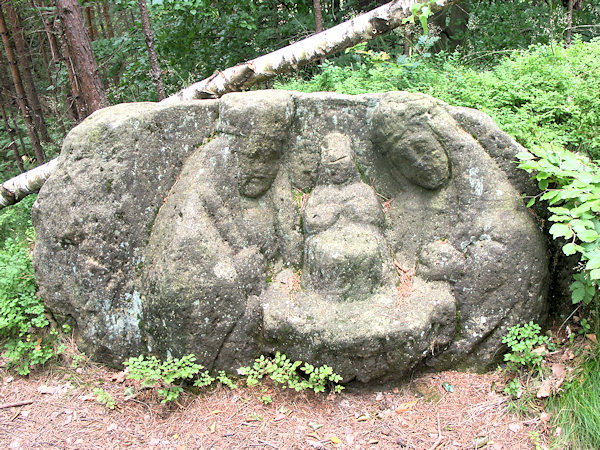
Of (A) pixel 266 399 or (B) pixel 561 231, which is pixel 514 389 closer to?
(B) pixel 561 231

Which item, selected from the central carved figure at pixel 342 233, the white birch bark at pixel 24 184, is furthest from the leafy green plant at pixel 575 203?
the white birch bark at pixel 24 184

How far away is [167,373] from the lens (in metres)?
3.71

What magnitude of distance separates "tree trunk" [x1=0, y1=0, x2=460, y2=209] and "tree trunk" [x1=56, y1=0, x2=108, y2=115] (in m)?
1.09

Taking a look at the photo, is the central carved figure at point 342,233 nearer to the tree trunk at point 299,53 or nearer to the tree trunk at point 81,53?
the tree trunk at point 299,53

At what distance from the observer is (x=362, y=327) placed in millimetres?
3551

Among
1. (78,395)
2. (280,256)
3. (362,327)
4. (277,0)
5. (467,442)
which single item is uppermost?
(277,0)

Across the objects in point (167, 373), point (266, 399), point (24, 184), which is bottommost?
point (266, 399)

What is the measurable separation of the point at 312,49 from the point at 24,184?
4.13 meters

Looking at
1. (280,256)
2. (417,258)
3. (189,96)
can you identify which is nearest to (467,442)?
(417,258)

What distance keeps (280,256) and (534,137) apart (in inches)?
103

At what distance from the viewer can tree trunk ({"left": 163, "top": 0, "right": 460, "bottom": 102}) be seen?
18.9ft

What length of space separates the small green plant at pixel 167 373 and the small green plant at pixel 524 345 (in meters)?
2.42

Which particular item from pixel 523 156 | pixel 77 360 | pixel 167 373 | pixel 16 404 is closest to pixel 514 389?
pixel 523 156

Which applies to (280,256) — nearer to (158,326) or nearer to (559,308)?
(158,326)
